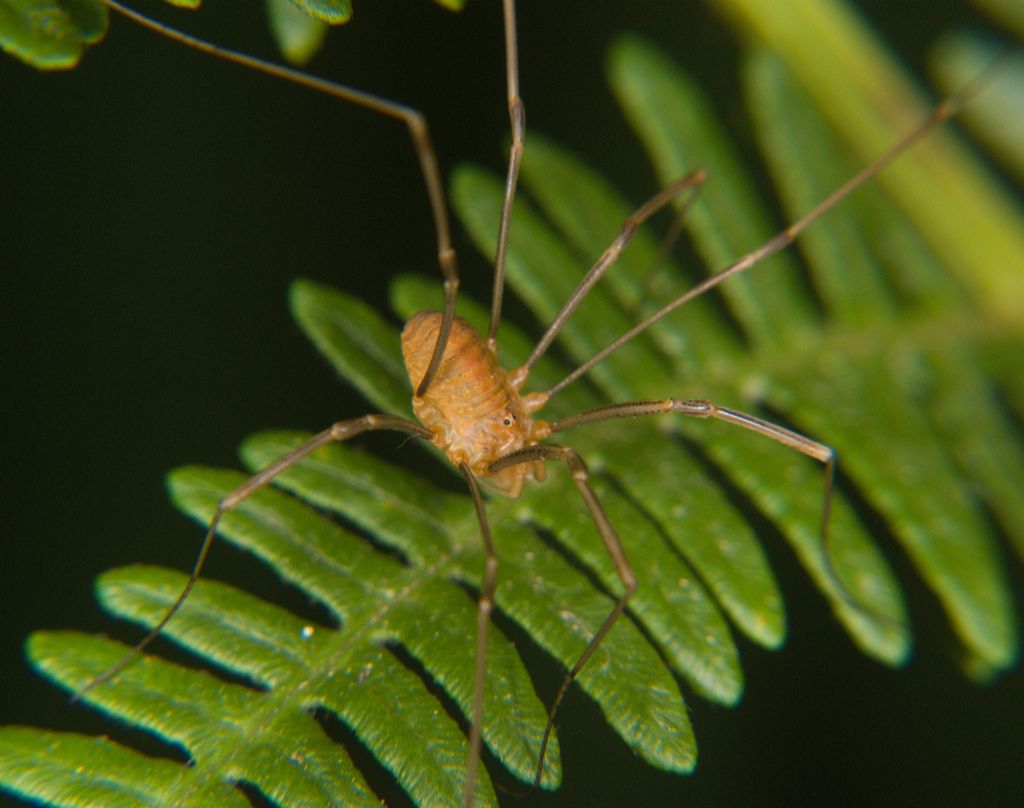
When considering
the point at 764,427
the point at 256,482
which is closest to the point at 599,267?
the point at 764,427

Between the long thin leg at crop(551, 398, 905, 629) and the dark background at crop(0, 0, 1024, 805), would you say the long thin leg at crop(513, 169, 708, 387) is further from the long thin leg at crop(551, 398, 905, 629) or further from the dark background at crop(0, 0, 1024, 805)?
the dark background at crop(0, 0, 1024, 805)

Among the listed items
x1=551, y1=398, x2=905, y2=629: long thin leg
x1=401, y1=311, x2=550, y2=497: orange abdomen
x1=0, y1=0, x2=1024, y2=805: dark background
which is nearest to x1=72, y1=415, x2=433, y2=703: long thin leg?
x1=401, y1=311, x2=550, y2=497: orange abdomen

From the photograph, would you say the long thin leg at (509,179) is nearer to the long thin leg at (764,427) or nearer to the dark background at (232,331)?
the long thin leg at (764,427)

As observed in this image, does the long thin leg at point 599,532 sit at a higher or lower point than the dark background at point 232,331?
higher

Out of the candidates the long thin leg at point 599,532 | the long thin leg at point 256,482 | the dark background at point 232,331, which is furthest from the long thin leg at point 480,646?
the dark background at point 232,331

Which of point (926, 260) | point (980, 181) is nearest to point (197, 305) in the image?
point (926, 260)
